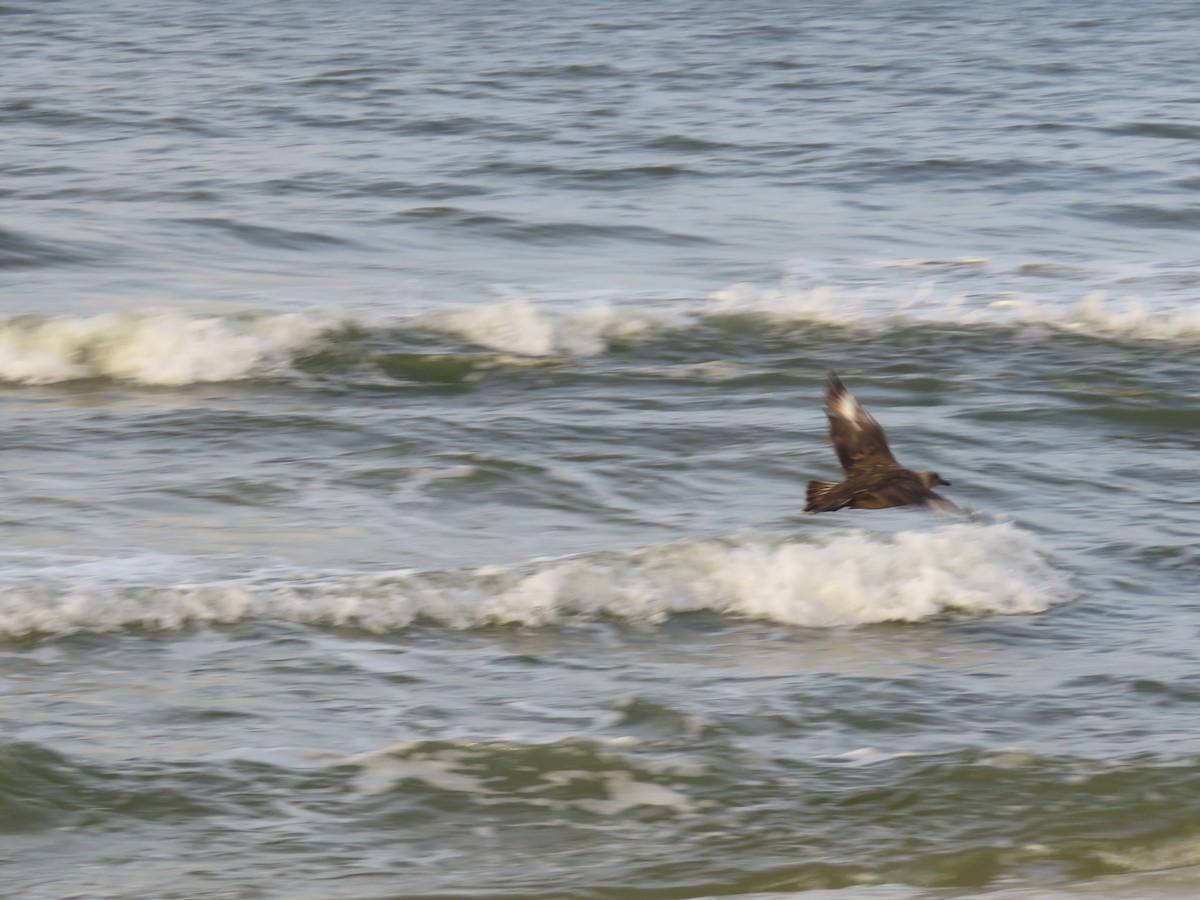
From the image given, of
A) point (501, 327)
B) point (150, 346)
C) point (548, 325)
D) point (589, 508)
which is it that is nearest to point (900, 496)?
point (589, 508)

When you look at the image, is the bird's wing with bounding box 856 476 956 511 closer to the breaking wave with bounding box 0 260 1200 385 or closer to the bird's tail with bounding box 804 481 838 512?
the bird's tail with bounding box 804 481 838 512

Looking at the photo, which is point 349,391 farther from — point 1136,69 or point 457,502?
point 1136,69

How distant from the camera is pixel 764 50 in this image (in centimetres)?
2136

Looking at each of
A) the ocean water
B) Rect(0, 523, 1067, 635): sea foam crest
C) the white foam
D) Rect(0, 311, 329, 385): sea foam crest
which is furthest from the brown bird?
Rect(0, 311, 329, 385): sea foam crest

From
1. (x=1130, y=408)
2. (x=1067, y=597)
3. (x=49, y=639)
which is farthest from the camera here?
(x=1130, y=408)

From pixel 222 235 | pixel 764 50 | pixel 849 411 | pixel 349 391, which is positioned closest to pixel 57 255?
pixel 222 235

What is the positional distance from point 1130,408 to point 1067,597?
2877 millimetres

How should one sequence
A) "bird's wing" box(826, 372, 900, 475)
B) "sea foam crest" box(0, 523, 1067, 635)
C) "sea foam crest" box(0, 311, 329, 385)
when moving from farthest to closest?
"sea foam crest" box(0, 311, 329, 385) < "sea foam crest" box(0, 523, 1067, 635) < "bird's wing" box(826, 372, 900, 475)

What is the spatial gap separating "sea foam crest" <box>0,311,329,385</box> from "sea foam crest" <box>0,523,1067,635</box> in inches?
130

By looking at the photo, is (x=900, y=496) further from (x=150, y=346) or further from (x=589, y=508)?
(x=150, y=346)

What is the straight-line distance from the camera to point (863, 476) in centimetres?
580

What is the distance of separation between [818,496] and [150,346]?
5.18 m

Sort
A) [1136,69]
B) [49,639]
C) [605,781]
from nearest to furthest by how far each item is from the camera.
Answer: [605,781] → [49,639] → [1136,69]

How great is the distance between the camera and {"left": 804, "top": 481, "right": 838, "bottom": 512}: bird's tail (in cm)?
567
